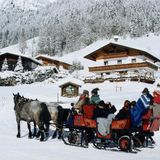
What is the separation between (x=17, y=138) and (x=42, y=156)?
471 cm

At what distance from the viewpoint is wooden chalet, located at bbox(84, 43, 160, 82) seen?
65312 mm

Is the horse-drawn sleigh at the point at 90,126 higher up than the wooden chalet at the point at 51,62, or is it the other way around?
the wooden chalet at the point at 51,62

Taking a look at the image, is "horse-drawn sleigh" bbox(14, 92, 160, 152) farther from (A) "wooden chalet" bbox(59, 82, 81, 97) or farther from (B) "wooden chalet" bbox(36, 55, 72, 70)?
(B) "wooden chalet" bbox(36, 55, 72, 70)

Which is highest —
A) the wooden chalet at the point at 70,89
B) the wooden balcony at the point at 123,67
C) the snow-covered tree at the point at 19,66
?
the snow-covered tree at the point at 19,66

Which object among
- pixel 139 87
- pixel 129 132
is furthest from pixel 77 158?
pixel 139 87

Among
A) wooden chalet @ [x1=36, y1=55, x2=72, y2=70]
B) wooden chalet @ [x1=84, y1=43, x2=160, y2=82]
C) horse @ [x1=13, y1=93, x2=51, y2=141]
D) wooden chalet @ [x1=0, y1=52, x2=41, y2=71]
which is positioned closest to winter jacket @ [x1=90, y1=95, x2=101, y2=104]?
horse @ [x1=13, y1=93, x2=51, y2=141]

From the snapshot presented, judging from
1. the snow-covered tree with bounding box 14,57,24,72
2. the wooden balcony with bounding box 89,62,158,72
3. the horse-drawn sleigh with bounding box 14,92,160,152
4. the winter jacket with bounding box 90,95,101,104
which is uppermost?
the snow-covered tree with bounding box 14,57,24,72

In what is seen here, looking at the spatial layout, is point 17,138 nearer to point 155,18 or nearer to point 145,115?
point 145,115

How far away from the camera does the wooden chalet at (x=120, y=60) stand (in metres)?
65.3

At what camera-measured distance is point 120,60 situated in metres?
68.5

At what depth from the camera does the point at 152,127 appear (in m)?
14.3

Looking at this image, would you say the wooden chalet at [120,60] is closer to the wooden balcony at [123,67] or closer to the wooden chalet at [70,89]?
the wooden balcony at [123,67]

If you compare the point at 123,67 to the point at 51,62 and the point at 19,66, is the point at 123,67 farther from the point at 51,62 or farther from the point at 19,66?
the point at 51,62

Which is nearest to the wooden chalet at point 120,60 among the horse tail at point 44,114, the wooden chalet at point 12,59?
the wooden chalet at point 12,59
